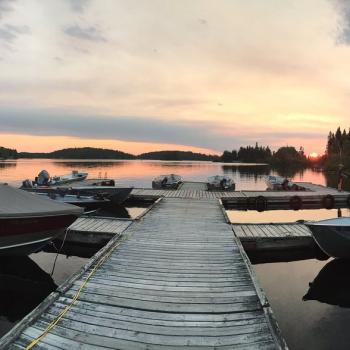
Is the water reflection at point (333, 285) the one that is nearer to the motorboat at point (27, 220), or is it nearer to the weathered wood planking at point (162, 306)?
the weathered wood planking at point (162, 306)

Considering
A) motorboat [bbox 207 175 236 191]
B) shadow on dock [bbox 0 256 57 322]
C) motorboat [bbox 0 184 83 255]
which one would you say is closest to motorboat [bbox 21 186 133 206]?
shadow on dock [bbox 0 256 57 322]

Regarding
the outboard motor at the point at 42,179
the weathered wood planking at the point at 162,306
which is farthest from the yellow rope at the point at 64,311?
the outboard motor at the point at 42,179

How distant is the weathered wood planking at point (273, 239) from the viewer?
1280 centimetres

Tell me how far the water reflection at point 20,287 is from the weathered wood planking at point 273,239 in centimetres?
661

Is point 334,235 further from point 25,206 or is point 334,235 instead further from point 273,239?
point 25,206

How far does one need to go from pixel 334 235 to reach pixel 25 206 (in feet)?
31.2

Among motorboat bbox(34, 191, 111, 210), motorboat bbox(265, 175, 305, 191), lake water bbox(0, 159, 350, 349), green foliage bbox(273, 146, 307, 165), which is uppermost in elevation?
green foliage bbox(273, 146, 307, 165)

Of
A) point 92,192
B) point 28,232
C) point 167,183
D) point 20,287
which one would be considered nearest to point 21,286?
point 20,287

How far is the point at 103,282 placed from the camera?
743 cm

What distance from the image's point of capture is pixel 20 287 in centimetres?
1023

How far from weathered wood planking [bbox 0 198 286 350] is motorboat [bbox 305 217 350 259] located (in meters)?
2.94

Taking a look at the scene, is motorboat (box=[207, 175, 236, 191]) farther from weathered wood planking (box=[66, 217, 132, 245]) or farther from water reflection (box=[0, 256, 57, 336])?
water reflection (box=[0, 256, 57, 336])

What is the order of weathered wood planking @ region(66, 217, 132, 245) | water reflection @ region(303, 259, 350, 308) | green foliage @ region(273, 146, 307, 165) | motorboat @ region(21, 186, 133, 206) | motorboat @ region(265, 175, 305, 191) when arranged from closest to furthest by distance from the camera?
1. water reflection @ region(303, 259, 350, 308)
2. weathered wood planking @ region(66, 217, 132, 245)
3. motorboat @ region(21, 186, 133, 206)
4. motorboat @ region(265, 175, 305, 191)
5. green foliage @ region(273, 146, 307, 165)

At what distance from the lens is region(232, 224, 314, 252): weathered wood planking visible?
1280 centimetres
